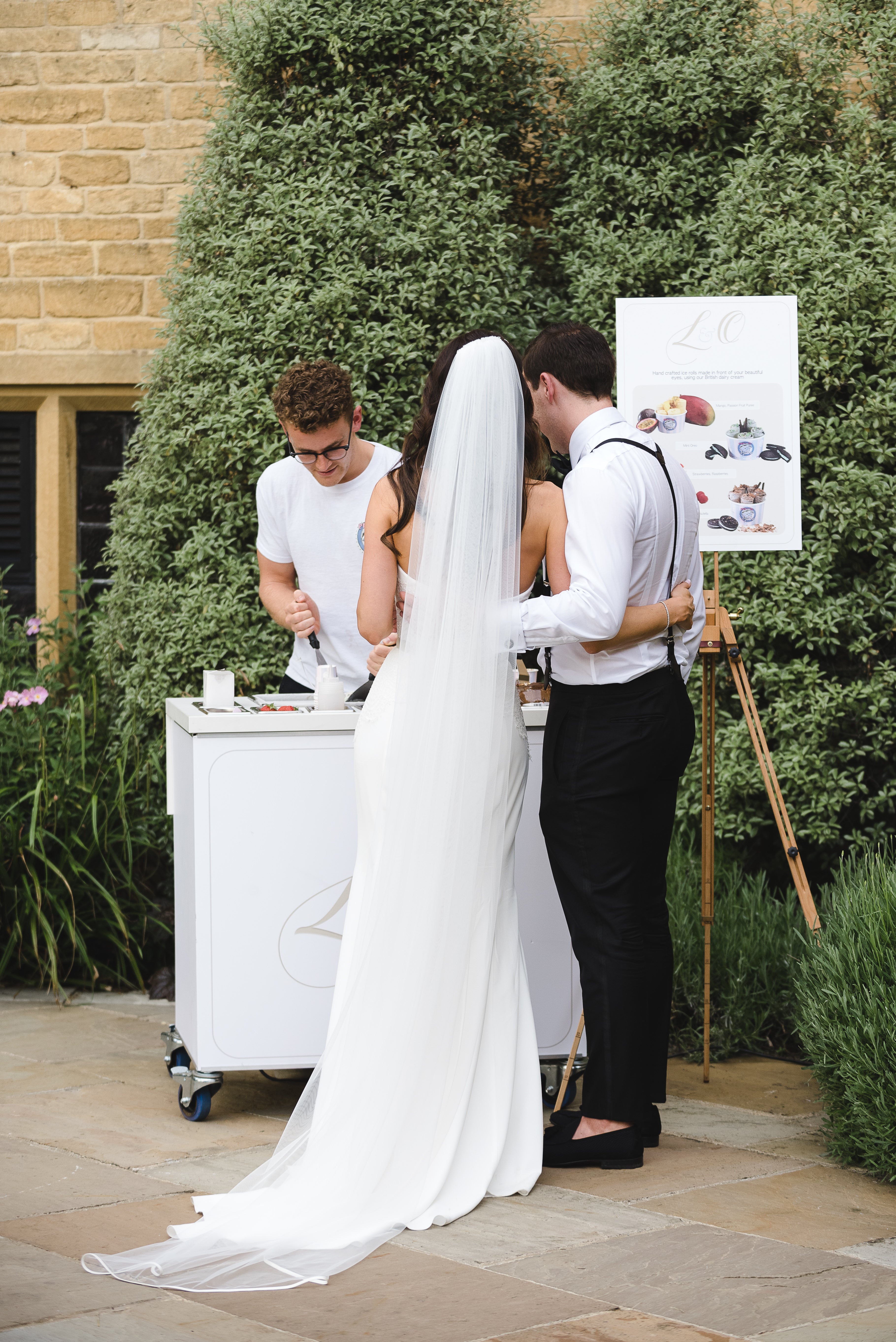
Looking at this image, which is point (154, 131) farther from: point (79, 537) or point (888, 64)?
point (888, 64)

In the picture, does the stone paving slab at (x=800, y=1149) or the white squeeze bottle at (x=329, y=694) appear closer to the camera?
the stone paving slab at (x=800, y=1149)

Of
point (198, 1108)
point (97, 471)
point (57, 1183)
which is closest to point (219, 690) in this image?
point (198, 1108)

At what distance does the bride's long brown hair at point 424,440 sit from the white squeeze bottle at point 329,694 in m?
0.69

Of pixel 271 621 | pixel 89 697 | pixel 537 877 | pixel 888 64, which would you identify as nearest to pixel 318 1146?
pixel 537 877

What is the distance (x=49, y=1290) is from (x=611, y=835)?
1.55 m

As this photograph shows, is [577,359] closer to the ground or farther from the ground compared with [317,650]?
farther from the ground

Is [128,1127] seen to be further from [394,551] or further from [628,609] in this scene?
[628,609]

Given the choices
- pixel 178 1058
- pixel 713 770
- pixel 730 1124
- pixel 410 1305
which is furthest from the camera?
pixel 713 770

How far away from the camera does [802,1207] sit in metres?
3.36

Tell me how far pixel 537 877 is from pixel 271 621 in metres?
2.26

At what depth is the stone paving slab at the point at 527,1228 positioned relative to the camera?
3043 mm

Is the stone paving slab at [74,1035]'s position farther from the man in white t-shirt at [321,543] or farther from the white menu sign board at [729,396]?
the white menu sign board at [729,396]

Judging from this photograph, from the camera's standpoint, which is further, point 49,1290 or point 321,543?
point 321,543

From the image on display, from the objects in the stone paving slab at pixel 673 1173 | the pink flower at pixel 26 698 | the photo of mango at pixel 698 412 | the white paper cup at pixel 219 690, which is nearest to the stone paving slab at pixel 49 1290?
the stone paving slab at pixel 673 1173
